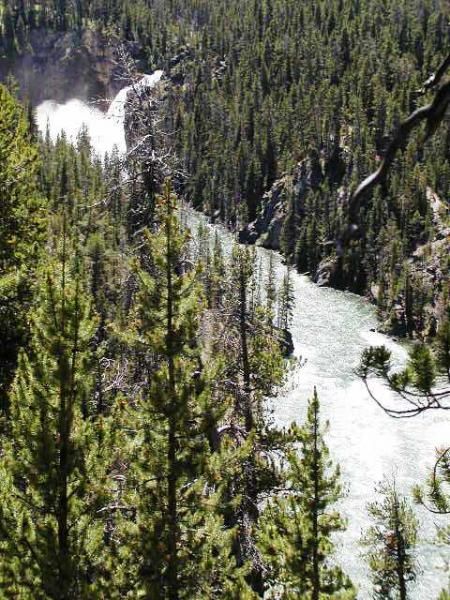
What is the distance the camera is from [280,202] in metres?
146

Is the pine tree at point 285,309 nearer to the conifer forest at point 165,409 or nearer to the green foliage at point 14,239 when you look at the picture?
the conifer forest at point 165,409

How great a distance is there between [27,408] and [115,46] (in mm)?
7486

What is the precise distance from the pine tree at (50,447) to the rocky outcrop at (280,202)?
126566 mm

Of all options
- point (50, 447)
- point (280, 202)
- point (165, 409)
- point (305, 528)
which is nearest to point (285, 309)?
point (305, 528)

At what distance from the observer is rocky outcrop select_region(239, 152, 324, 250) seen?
13975cm

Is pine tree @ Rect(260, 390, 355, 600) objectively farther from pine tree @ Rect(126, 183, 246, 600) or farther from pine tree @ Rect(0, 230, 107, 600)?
pine tree @ Rect(0, 230, 107, 600)

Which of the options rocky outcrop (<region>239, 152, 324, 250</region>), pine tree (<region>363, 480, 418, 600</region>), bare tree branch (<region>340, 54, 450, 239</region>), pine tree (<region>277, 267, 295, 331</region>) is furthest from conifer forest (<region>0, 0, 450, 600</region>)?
rocky outcrop (<region>239, 152, 324, 250</region>)

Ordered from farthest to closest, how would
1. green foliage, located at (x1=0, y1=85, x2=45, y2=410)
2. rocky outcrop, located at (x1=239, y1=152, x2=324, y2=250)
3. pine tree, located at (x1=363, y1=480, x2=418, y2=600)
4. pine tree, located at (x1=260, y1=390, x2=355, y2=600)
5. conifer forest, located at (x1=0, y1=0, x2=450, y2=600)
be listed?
rocky outcrop, located at (x1=239, y1=152, x2=324, y2=250) < pine tree, located at (x1=363, y1=480, x2=418, y2=600) < pine tree, located at (x1=260, y1=390, x2=355, y2=600) < green foliage, located at (x1=0, y1=85, x2=45, y2=410) < conifer forest, located at (x1=0, y1=0, x2=450, y2=600)

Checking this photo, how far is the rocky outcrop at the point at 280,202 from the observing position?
139750 millimetres

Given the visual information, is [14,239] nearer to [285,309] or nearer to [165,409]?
[165,409]

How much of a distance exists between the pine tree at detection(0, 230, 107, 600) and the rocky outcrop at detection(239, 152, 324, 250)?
12657 centimetres

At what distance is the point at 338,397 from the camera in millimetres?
57812

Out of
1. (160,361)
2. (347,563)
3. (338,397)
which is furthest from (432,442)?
(160,361)

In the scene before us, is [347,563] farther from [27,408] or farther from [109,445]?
[27,408]
